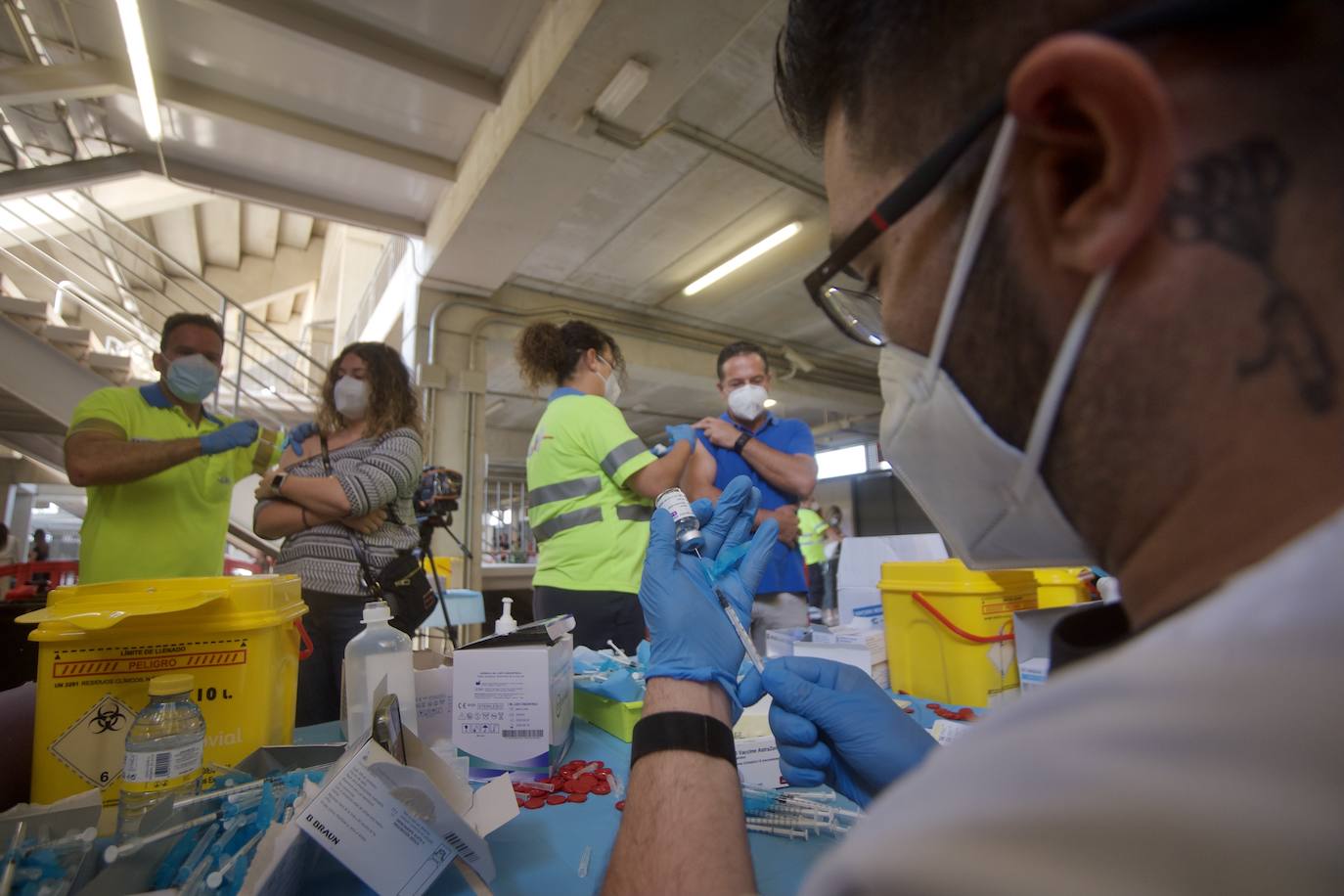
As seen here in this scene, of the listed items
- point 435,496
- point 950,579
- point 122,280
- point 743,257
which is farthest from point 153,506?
point 122,280

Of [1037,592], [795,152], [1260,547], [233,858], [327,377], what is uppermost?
[795,152]

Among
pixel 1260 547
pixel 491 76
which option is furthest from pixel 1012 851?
pixel 491 76

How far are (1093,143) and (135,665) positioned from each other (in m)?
1.20

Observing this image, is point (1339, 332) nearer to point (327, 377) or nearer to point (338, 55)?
point (327, 377)

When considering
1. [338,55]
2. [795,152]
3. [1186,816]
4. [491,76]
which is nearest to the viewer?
[1186,816]

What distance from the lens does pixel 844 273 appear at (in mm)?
602

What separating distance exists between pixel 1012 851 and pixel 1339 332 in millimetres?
283

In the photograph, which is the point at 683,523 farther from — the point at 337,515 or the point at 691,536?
the point at 337,515

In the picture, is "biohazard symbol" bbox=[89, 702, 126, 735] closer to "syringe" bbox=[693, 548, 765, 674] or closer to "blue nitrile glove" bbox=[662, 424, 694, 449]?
"syringe" bbox=[693, 548, 765, 674]

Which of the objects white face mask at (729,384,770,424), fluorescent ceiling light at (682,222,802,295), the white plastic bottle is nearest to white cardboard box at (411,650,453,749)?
the white plastic bottle

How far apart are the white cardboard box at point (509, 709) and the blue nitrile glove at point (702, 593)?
185 millimetres

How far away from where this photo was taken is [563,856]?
2.24ft

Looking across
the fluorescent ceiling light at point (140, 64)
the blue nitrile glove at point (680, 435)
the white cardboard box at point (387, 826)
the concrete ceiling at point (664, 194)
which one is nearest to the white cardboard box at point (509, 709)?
the white cardboard box at point (387, 826)

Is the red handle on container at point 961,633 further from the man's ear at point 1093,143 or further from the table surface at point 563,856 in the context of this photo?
the man's ear at point 1093,143
